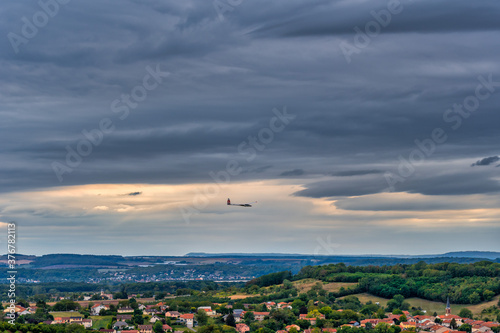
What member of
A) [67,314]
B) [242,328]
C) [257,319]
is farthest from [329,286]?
[67,314]

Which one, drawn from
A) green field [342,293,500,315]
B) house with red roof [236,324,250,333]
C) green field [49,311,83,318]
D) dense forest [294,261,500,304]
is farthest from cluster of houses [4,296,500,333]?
dense forest [294,261,500,304]

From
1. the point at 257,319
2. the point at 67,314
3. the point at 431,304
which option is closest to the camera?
the point at 257,319

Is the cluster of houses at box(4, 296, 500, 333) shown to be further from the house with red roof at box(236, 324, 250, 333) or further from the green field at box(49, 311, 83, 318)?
the green field at box(49, 311, 83, 318)

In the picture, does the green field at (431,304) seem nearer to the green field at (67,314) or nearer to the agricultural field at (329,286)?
the agricultural field at (329,286)

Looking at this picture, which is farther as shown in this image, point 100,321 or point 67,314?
point 67,314

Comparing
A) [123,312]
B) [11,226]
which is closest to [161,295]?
[123,312]

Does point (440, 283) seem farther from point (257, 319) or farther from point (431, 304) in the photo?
point (257, 319)

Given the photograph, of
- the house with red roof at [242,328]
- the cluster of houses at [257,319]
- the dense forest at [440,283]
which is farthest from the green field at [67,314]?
the dense forest at [440,283]

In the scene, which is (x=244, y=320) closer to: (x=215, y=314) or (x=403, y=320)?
(x=215, y=314)
